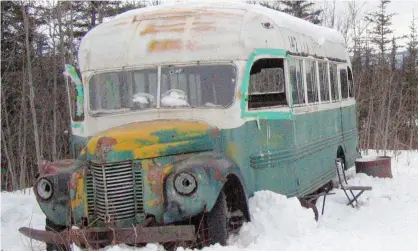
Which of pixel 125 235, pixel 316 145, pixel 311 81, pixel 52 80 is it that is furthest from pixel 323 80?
pixel 52 80

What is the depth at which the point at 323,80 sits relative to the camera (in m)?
9.26

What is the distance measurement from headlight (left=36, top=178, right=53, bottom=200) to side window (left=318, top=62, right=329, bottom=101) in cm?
473

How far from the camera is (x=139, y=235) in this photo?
5066 millimetres

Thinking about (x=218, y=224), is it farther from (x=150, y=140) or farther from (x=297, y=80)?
(x=297, y=80)

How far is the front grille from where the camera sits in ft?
17.7

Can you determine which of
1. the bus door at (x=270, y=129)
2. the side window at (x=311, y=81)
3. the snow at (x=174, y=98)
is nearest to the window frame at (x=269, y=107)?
the bus door at (x=270, y=129)

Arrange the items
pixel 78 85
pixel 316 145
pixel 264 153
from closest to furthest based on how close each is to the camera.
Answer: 1. pixel 264 153
2. pixel 78 85
3. pixel 316 145

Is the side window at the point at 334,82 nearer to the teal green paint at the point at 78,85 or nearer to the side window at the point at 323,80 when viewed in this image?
the side window at the point at 323,80

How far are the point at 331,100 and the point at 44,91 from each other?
1561 cm

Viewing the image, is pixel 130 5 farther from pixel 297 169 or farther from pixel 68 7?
pixel 297 169

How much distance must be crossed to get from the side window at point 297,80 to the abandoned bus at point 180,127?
14 millimetres

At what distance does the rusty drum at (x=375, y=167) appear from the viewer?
10486 mm

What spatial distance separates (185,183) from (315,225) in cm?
197

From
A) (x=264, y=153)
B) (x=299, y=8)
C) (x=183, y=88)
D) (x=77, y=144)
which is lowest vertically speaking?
(x=264, y=153)
